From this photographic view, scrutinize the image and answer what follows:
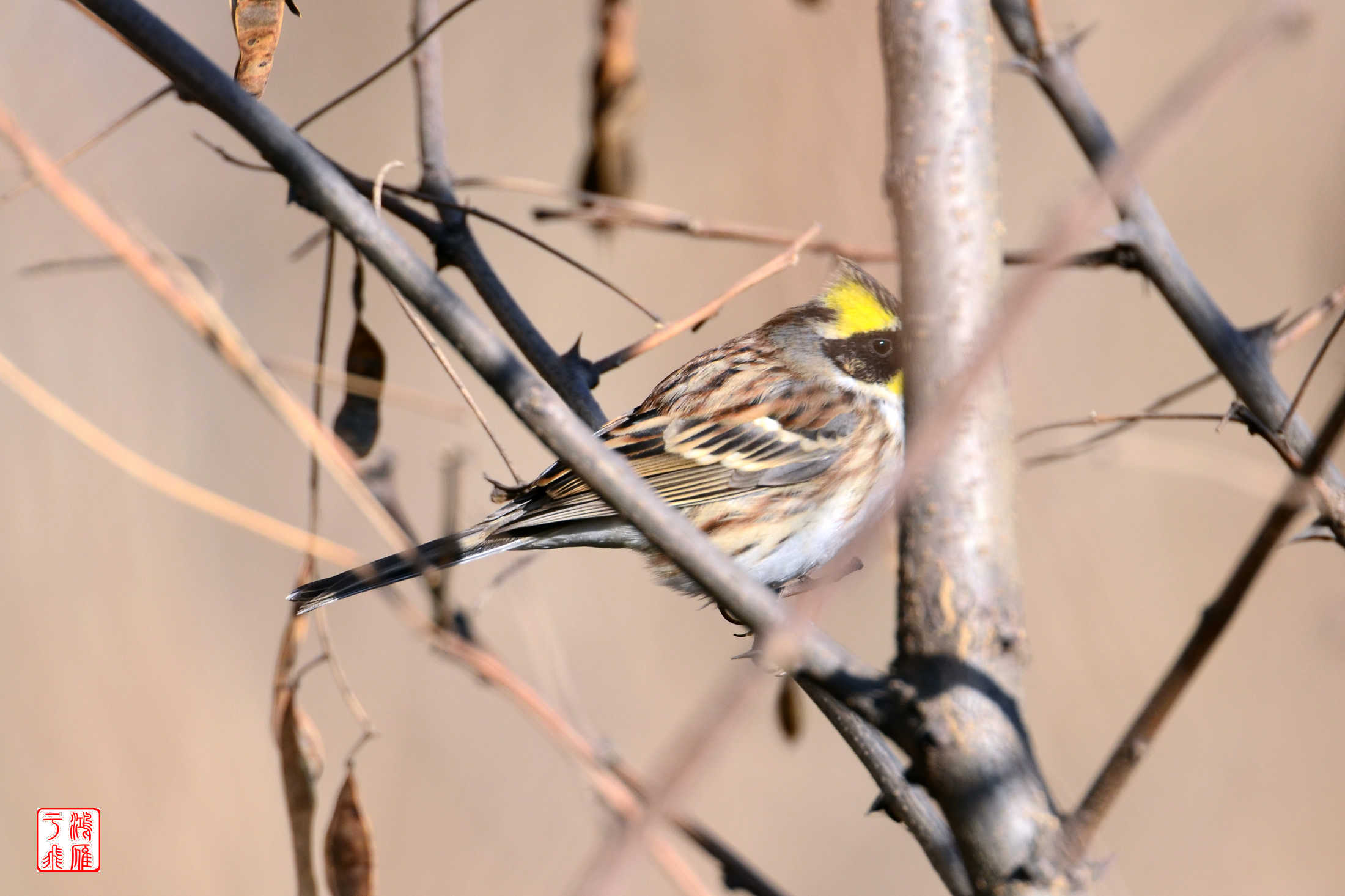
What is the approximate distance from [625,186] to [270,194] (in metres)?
3.89

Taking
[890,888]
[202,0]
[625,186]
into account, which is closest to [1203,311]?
[625,186]

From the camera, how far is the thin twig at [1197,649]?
70 centimetres

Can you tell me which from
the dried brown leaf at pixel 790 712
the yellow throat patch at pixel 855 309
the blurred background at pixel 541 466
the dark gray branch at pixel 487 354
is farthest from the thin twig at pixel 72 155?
the blurred background at pixel 541 466

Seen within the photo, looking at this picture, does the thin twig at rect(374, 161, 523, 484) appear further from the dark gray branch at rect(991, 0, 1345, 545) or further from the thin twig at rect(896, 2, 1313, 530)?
the dark gray branch at rect(991, 0, 1345, 545)

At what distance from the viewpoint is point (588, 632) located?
5203mm

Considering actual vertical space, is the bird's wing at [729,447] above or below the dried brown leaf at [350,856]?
above

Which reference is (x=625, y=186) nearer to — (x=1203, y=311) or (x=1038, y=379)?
(x=1203, y=311)

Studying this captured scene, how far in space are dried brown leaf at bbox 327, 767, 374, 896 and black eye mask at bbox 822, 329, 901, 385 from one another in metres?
1.79

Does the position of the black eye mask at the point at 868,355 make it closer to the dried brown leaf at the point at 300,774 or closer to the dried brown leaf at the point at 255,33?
the dried brown leaf at the point at 300,774

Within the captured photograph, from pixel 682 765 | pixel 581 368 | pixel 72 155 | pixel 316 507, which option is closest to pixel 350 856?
pixel 316 507

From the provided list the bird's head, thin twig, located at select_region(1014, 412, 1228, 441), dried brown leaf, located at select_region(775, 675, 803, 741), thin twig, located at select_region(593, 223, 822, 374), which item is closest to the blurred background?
the bird's head

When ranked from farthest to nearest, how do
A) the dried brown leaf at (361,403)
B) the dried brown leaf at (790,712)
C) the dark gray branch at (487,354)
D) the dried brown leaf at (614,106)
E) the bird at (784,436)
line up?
the bird at (784,436) < the dried brown leaf at (790,712) < the dried brown leaf at (614,106) < the dried brown leaf at (361,403) < the dark gray branch at (487,354)

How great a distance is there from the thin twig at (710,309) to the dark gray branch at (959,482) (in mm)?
600

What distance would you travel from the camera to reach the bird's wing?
295 cm
